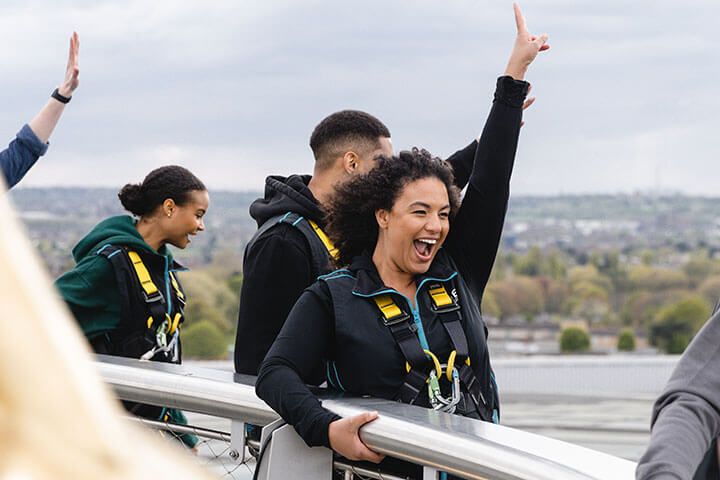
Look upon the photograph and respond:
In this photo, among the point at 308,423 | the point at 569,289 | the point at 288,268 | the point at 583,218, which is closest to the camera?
the point at 308,423

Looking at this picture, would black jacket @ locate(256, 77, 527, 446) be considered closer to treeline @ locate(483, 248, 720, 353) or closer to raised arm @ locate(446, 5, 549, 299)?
raised arm @ locate(446, 5, 549, 299)

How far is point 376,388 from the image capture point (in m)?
3.31

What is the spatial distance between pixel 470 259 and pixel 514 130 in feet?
1.46

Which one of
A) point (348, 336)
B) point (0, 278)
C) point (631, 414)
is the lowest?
point (0, 278)

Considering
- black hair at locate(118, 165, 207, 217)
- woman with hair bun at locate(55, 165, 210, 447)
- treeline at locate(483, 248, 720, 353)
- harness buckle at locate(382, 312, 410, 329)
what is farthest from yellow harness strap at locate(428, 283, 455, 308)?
treeline at locate(483, 248, 720, 353)

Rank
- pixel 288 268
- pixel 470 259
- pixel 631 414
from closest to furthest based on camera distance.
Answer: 1. pixel 470 259
2. pixel 288 268
3. pixel 631 414

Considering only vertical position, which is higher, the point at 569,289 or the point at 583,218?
the point at 583,218

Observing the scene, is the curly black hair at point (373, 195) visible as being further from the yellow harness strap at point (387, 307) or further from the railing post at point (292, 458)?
the railing post at point (292, 458)

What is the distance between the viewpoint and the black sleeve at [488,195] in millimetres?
3725

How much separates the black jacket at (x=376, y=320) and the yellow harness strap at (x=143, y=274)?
1744mm

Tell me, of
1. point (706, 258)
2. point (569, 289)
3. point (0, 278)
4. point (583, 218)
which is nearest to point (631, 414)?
point (0, 278)

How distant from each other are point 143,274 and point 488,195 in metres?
1.99

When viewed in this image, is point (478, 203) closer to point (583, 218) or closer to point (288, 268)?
point (288, 268)

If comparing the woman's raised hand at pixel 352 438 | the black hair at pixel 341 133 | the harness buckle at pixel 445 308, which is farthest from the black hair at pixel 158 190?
the woman's raised hand at pixel 352 438
